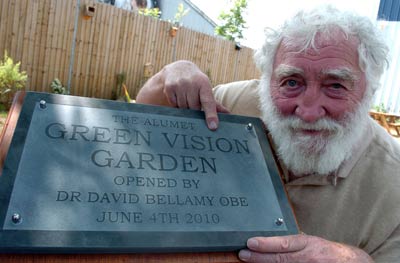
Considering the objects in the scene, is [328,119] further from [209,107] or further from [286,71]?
[209,107]

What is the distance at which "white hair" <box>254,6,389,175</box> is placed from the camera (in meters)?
1.67

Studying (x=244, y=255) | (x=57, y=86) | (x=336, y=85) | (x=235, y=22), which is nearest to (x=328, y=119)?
(x=336, y=85)

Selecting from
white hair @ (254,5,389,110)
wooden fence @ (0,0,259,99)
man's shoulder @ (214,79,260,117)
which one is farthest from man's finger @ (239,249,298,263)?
wooden fence @ (0,0,259,99)

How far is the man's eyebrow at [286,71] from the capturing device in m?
1.68

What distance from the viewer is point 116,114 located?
1.52 meters

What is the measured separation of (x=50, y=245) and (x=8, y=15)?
6.93 metres

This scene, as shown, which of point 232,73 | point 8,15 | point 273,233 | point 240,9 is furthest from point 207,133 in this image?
point 240,9

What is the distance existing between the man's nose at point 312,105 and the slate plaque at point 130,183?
0.79 ft

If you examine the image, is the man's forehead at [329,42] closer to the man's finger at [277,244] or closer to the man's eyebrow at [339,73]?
the man's eyebrow at [339,73]

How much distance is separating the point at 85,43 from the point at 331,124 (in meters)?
7.62

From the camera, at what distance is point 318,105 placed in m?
1.65

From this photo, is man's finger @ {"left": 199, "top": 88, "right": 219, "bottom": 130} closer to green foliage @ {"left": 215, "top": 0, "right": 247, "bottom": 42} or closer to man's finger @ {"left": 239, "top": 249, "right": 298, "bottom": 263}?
man's finger @ {"left": 239, "top": 249, "right": 298, "bottom": 263}

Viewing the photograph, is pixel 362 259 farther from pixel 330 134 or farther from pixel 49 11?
pixel 49 11

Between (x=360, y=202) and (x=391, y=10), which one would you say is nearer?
(x=360, y=202)
